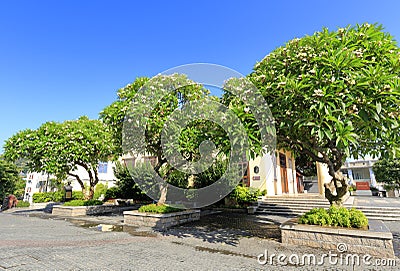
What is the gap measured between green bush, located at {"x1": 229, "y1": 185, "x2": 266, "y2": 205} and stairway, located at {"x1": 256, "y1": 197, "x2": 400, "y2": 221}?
0.47 metres

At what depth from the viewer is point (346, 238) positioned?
5.30 meters

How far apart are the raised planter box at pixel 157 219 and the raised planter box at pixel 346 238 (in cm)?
436

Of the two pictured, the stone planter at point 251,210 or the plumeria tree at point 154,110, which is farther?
the stone planter at point 251,210

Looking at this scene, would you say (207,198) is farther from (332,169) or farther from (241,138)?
(241,138)

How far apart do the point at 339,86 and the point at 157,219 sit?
23.6 feet

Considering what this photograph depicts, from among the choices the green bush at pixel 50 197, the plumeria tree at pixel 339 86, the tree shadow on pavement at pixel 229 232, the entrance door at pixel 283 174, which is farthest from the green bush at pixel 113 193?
the plumeria tree at pixel 339 86

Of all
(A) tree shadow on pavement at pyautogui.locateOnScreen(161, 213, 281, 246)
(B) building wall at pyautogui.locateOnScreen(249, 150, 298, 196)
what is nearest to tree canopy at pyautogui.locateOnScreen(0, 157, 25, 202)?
(A) tree shadow on pavement at pyautogui.locateOnScreen(161, 213, 281, 246)

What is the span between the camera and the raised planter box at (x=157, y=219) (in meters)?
8.61

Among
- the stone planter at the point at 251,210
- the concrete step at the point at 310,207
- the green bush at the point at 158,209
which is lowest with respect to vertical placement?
the stone planter at the point at 251,210

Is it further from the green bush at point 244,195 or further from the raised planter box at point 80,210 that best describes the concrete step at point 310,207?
the raised planter box at point 80,210

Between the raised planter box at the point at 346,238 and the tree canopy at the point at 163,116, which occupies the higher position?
the tree canopy at the point at 163,116

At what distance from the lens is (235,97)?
587 cm

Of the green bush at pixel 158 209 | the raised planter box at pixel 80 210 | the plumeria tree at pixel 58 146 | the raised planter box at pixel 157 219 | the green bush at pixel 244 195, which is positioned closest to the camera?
the raised planter box at pixel 157 219

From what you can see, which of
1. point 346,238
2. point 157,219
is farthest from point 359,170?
point 157,219
